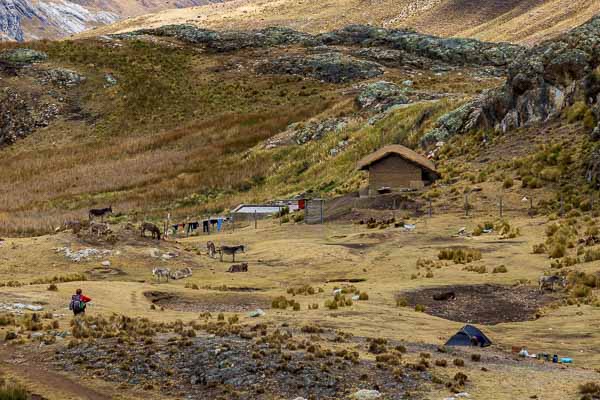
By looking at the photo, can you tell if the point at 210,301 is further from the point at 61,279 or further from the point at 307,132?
the point at 307,132

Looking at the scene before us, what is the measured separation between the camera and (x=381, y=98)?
279 ft

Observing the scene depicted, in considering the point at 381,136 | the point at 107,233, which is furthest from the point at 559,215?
the point at 381,136

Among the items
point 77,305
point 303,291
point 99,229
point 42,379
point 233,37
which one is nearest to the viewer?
point 42,379

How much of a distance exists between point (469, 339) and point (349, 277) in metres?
12.9

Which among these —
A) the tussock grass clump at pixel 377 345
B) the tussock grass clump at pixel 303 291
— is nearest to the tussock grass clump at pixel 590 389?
the tussock grass clump at pixel 377 345

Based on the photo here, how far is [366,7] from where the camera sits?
197875 millimetres

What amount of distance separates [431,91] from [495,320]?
6418 cm

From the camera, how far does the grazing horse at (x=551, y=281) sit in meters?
30.5

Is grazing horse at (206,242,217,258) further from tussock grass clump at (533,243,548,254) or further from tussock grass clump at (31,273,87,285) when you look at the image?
tussock grass clump at (533,243,548,254)

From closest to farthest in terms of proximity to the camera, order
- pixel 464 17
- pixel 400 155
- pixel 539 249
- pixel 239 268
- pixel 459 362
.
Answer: pixel 459 362, pixel 239 268, pixel 539 249, pixel 400 155, pixel 464 17

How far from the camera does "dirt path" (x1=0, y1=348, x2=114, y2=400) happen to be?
18281 mm

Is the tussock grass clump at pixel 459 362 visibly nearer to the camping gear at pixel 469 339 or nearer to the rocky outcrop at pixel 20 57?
the camping gear at pixel 469 339

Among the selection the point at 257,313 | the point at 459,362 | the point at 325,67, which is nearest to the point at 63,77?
the point at 325,67

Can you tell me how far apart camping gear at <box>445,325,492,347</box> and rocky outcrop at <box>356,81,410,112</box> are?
59926mm
